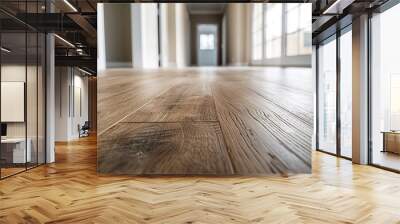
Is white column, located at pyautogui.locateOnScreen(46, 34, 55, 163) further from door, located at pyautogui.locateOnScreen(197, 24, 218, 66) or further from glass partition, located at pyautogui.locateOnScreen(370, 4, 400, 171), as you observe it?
glass partition, located at pyautogui.locateOnScreen(370, 4, 400, 171)

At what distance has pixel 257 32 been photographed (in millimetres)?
5324

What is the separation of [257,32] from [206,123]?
1.45 meters

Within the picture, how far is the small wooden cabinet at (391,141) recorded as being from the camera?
18.4 ft

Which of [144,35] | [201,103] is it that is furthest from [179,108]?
[144,35]

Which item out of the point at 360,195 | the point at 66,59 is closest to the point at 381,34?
the point at 360,195

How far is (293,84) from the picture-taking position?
5199mm

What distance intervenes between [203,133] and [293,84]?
1372 millimetres

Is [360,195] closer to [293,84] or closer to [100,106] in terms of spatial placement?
[293,84]

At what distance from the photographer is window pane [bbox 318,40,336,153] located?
779 cm

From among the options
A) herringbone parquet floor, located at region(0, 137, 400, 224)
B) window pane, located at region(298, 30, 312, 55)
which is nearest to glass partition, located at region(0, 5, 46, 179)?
herringbone parquet floor, located at region(0, 137, 400, 224)

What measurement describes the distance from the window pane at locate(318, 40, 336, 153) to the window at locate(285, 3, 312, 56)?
8.85ft

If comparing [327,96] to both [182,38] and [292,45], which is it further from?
[182,38]

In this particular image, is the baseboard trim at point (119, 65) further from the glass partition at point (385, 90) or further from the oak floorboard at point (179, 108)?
A: the glass partition at point (385, 90)

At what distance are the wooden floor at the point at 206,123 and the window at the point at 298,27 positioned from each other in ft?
0.89
